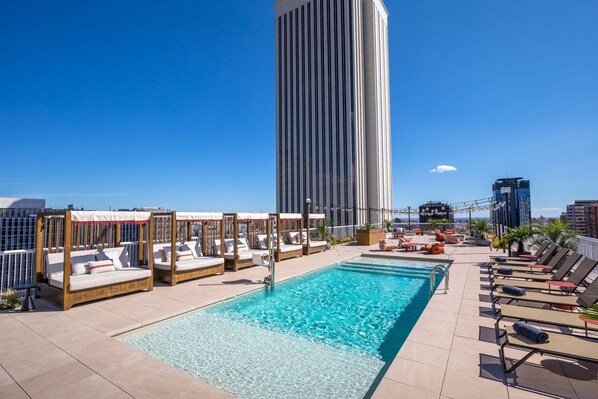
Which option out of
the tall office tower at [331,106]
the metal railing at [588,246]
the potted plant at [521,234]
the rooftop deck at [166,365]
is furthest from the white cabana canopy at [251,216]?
the tall office tower at [331,106]

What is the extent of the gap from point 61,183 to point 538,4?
1539 inches

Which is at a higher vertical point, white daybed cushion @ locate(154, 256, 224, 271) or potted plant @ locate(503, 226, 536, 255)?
potted plant @ locate(503, 226, 536, 255)

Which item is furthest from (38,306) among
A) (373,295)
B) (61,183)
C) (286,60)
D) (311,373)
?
(286,60)

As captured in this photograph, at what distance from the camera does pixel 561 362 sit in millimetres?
3236

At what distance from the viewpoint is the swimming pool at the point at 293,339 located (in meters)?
3.41

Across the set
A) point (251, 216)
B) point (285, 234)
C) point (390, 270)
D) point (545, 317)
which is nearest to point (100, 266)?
point (251, 216)

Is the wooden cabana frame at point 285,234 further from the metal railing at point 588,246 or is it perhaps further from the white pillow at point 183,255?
the metal railing at point 588,246

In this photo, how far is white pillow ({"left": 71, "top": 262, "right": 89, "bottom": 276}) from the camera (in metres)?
6.23

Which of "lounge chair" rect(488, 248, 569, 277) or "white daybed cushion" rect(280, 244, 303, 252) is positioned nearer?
"lounge chair" rect(488, 248, 569, 277)

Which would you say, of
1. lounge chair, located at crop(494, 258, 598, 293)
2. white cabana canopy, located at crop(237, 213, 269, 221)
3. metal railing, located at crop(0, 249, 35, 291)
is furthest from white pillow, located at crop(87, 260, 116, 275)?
lounge chair, located at crop(494, 258, 598, 293)

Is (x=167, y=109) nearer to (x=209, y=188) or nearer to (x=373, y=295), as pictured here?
(x=209, y=188)

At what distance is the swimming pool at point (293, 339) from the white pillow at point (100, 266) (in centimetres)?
268

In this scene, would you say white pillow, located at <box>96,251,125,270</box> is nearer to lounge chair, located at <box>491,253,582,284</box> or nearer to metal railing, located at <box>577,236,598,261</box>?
lounge chair, located at <box>491,253,582,284</box>

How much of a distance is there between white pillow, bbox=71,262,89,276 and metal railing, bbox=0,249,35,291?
38.4 inches
